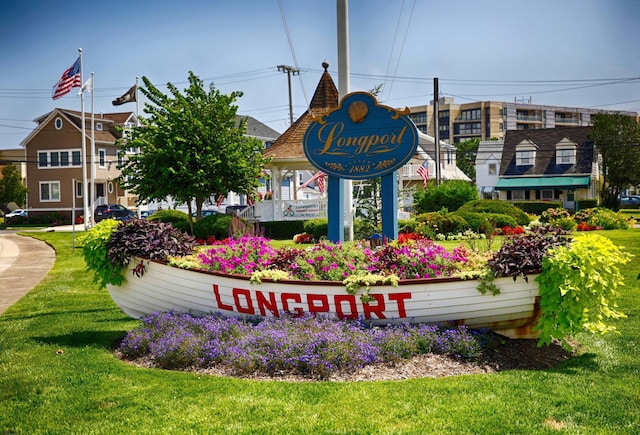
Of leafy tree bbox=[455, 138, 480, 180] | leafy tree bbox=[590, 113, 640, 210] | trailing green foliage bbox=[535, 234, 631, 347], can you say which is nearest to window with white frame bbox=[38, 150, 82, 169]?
leafy tree bbox=[590, 113, 640, 210]

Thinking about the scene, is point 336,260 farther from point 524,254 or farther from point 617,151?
point 617,151

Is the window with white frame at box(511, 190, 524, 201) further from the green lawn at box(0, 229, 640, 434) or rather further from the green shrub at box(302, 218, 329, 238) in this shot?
the green lawn at box(0, 229, 640, 434)

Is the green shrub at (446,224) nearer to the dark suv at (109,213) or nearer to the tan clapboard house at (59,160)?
the dark suv at (109,213)

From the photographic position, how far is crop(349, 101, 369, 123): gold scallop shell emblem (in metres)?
12.4

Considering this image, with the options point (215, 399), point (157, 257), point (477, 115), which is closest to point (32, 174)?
point (157, 257)

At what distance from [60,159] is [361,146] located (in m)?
51.0

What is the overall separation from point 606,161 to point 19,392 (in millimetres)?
57070

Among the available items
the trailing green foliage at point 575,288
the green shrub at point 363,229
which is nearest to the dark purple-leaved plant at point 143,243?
the trailing green foliage at point 575,288

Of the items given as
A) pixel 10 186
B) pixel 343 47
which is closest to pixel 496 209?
pixel 343 47

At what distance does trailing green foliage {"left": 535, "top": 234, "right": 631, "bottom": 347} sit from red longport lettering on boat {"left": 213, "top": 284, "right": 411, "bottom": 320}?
1.70 meters

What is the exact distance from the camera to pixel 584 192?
55.9 meters

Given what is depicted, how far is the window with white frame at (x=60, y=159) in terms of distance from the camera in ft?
187

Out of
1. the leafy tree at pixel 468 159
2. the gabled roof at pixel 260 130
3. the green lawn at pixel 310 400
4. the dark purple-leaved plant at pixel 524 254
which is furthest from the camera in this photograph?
the leafy tree at pixel 468 159

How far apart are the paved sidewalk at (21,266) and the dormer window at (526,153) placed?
43458 mm
